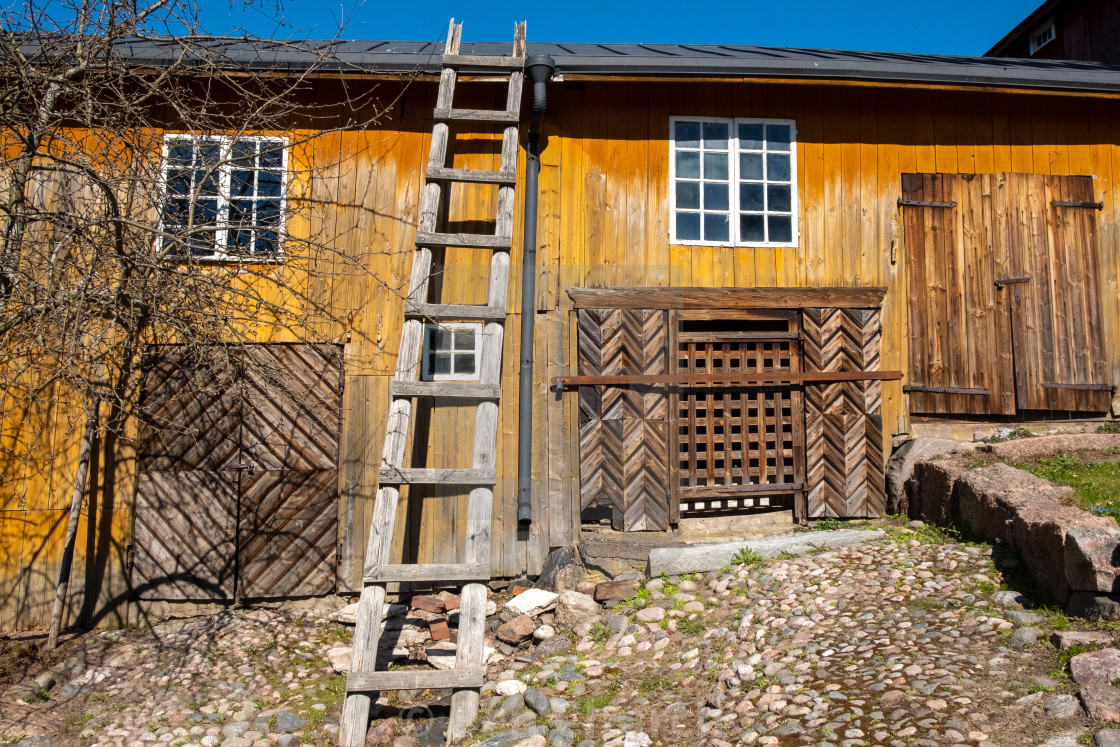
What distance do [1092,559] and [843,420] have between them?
120 inches

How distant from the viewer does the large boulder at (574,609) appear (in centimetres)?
593

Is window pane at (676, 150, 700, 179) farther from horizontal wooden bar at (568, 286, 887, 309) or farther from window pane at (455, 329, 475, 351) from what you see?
window pane at (455, 329, 475, 351)

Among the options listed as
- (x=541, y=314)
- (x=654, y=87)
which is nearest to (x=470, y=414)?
(x=541, y=314)

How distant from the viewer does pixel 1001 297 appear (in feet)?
24.6

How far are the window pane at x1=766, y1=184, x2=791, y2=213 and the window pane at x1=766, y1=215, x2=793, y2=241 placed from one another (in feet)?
0.26

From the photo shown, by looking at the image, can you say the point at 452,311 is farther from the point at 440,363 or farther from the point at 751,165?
the point at 751,165

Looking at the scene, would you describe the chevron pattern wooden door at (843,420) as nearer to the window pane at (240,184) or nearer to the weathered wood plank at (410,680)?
the weathered wood plank at (410,680)

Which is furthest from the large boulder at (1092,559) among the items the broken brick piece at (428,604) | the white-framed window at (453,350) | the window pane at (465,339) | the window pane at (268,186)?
the window pane at (268,186)

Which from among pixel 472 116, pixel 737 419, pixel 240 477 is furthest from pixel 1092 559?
pixel 240 477

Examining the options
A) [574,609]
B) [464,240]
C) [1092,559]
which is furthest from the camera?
[574,609]

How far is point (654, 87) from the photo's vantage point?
7379 mm

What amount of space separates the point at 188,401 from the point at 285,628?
211 cm

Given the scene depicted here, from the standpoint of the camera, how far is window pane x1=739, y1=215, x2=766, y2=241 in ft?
24.3

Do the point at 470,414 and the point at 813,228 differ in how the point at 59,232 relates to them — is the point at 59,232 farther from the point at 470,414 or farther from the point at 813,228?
the point at 813,228
